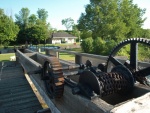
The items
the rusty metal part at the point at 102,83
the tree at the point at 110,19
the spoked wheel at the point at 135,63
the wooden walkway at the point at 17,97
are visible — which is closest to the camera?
the rusty metal part at the point at 102,83

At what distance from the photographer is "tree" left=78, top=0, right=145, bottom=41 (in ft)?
117

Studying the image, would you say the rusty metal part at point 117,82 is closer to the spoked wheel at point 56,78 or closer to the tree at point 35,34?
the spoked wheel at point 56,78

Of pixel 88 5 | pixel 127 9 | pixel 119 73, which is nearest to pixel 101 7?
pixel 88 5

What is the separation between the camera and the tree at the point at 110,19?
3569 cm

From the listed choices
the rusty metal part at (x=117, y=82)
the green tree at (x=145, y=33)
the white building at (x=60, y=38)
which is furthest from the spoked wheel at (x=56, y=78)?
the white building at (x=60, y=38)

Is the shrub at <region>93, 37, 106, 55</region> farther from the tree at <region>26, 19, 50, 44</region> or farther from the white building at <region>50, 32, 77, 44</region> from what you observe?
the white building at <region>50, 32, 77, 44</region>

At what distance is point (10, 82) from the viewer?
6945 mm

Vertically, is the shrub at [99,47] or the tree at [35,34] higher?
the tree at [35,34]

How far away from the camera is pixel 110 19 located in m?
36.3

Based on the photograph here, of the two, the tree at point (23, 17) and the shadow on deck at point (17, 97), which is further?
the tree at point (23, 17)

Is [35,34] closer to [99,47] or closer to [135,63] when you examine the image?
[99,47]

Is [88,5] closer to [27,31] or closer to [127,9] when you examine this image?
[127,9]

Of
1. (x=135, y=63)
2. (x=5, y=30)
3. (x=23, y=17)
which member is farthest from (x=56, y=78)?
(x=23, y=17)

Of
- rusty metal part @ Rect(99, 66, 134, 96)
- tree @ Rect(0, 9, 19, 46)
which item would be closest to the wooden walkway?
rusty metal part @ Rect(99, 66, 134, 96)
